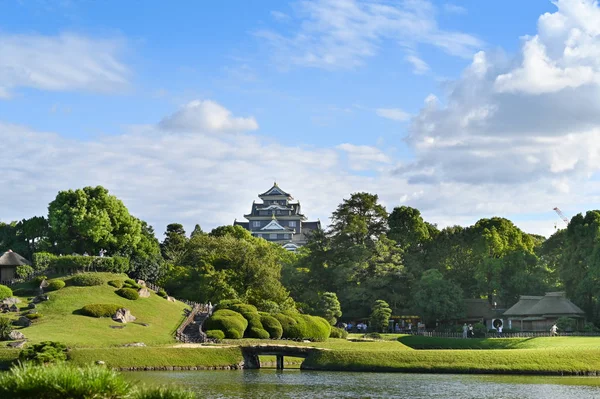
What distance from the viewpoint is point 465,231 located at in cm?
10138

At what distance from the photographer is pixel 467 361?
172 ft

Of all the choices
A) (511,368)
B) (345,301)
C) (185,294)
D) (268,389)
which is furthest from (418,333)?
(268,389)

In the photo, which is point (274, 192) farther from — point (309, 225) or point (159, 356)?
point (159, 356)

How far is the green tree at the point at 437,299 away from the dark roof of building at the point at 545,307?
584cm

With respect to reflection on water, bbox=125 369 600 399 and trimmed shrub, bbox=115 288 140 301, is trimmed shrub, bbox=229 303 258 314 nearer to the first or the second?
trimmed shrub, bbox=115 288 140 301

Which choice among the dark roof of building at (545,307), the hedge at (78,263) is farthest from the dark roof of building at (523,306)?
the hedge at (78,263)

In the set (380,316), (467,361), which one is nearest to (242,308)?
(380,316)

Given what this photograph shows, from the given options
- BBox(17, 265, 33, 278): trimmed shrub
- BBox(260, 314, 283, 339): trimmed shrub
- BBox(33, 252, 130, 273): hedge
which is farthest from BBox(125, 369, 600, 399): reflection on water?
BBox(17, 265, 33, 278): trimmed shrub

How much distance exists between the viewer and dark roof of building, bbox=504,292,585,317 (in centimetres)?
8238

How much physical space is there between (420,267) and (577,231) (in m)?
19.2

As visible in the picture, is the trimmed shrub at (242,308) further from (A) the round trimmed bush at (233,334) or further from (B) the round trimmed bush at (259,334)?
(A) the round trimmed bush at (233,334)

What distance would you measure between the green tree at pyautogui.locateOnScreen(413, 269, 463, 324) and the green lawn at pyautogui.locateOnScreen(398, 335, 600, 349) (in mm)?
10421

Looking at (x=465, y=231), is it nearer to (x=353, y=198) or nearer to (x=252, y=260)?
(x=353, y=198)

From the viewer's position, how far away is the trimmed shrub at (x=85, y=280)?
73875 mm
